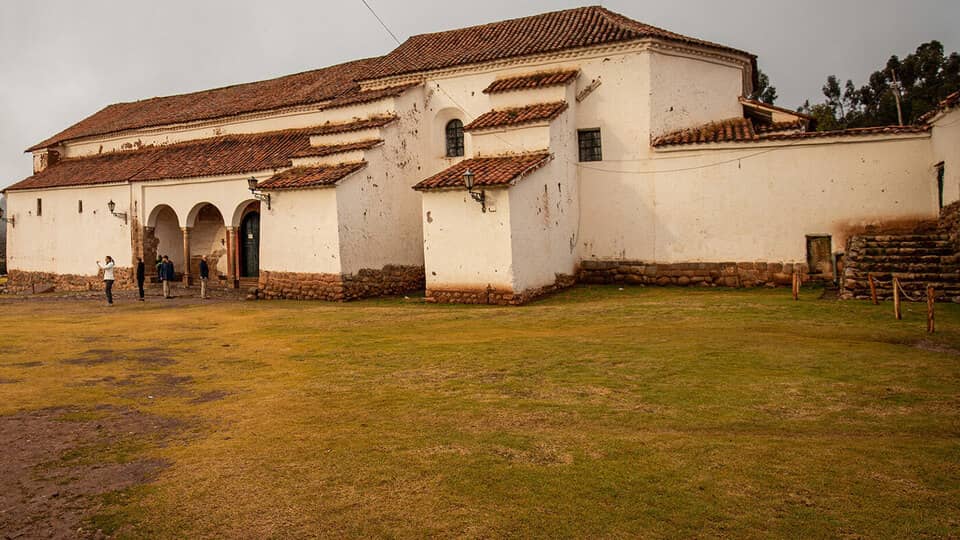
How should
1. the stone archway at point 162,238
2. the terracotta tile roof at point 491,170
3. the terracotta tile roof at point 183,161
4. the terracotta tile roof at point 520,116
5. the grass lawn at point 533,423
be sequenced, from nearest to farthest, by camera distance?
the grass lawn at point 533,423, the terracotta tile roof at point 491,170, the terracotta tile roof at point 520,116, the terracotta tile roof at point 183,161, the stone archway at point 162,238

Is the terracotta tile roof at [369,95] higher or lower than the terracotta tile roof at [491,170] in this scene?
higher

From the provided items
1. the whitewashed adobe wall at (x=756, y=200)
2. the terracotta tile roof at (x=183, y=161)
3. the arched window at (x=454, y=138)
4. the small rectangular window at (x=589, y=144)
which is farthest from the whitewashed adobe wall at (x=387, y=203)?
the whitewashed adobe wall at (x=756, y=200)

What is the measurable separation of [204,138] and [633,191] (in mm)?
18515

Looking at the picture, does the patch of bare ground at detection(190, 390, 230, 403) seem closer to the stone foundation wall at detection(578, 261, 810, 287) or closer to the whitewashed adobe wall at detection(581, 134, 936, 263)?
the stone foundation wall at detection(578, 261, 810, 287)

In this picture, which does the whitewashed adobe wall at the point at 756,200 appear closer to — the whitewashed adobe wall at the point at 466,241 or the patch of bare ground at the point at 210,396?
the whitewashed adobe wall at the point at 466,241

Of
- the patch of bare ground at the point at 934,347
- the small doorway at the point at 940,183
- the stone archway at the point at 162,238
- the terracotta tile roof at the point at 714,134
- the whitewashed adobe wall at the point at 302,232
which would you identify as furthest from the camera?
the stone archway at the point at 162,238

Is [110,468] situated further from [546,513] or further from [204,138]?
[204,138]

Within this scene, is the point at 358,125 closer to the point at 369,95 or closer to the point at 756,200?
the point at 369,95

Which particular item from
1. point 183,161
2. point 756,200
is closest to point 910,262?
point 756,200

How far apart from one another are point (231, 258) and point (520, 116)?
13.3 metres

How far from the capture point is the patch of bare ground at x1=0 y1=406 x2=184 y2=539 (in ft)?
16.6

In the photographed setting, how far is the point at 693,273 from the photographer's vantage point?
65.3 feet

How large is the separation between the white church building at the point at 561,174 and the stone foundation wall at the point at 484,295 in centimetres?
5

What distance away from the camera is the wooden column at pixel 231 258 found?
26.4 meters
